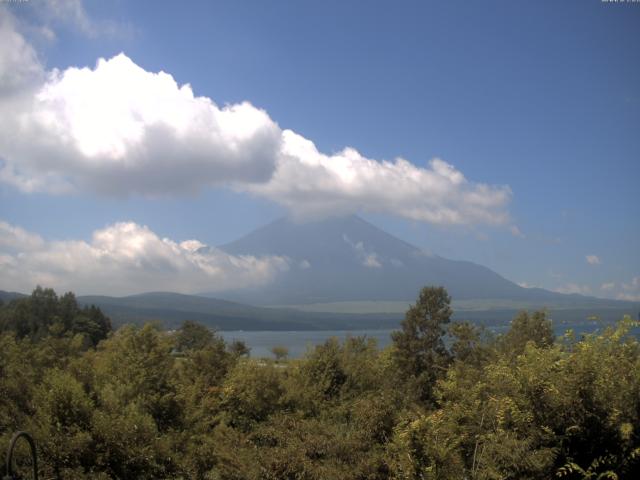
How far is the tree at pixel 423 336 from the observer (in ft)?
100

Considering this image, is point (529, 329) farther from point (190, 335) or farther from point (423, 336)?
point (190, 335)

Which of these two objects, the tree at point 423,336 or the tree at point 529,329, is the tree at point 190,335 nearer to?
the tree at point 423,336

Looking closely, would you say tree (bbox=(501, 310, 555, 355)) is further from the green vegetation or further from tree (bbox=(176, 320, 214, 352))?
tree (bbox=(176, 320, 214, 352))

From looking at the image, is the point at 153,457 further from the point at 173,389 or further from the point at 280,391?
the point at 280,391

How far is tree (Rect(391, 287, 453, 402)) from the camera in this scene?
100ft

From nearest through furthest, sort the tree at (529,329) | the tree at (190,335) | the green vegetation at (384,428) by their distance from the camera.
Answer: the green vegetation at (384,428)
the tree at (529,329)
the tree at (190,335)

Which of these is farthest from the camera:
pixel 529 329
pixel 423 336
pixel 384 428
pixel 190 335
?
pixel 190 335

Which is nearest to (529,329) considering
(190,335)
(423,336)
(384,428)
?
(423,336)

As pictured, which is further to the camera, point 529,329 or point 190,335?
point 190,335

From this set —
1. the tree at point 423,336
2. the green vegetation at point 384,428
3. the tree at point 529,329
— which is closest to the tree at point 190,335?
the tree at point 423,336

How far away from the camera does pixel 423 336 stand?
104 ft

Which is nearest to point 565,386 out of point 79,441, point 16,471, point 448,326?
point 79,441

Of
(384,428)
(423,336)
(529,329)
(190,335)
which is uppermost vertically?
(529,329)

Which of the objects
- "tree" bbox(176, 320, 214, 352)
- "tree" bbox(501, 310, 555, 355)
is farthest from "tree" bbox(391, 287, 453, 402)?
"tree" bbox(176, 320, 214, 352)
